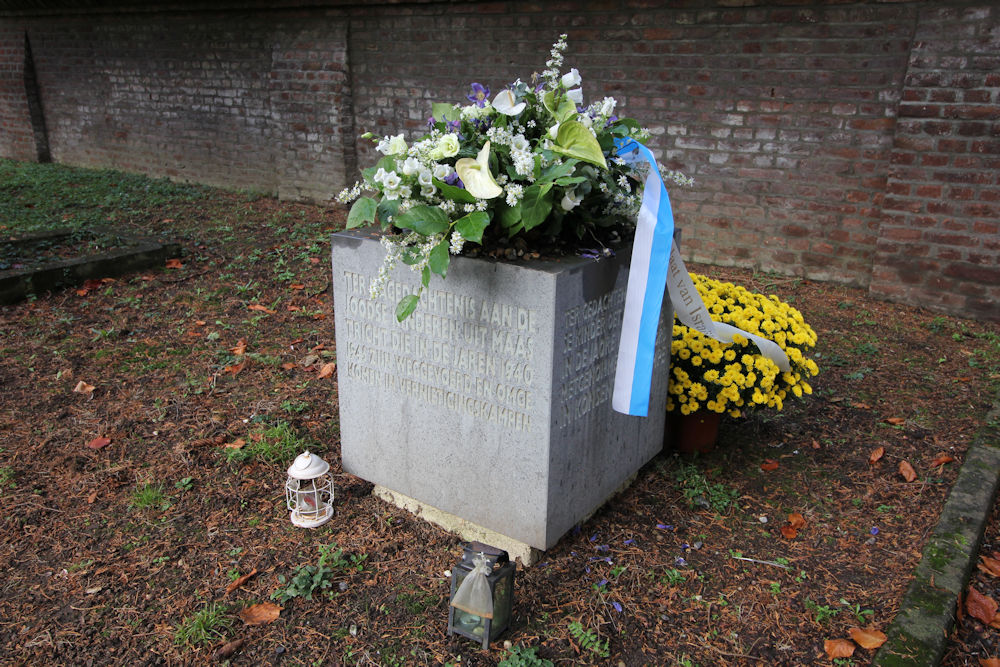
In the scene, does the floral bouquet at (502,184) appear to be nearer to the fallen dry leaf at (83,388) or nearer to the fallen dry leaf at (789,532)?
the fallen dry leaf at (789,532)

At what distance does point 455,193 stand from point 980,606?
2136mm

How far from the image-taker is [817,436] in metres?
3.45

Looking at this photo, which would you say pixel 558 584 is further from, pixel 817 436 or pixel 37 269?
pixel 37 269

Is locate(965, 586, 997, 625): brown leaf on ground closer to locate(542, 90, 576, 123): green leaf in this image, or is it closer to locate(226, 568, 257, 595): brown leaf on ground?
locate(542, 90, 576, 123): green leaf

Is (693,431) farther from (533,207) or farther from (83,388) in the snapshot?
(83,388)

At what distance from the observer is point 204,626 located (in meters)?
2.23

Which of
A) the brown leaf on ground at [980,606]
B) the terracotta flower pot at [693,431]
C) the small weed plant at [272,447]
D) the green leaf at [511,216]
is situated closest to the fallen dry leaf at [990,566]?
the brown leaf on ground at [980,606]

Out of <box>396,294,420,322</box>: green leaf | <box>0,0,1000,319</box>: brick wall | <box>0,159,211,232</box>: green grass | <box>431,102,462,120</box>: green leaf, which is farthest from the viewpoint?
<box>0,159,211,232</box>: green grass

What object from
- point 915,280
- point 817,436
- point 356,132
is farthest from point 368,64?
point 817,436

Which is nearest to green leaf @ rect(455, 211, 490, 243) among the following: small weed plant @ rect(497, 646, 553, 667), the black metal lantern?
the black metal lantern

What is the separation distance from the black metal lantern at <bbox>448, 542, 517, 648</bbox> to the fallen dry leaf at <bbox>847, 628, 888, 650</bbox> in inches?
40.4

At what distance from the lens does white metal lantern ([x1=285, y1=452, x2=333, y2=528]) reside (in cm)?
267

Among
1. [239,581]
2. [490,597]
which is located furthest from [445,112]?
[239,581]

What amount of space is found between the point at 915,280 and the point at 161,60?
8.79m
